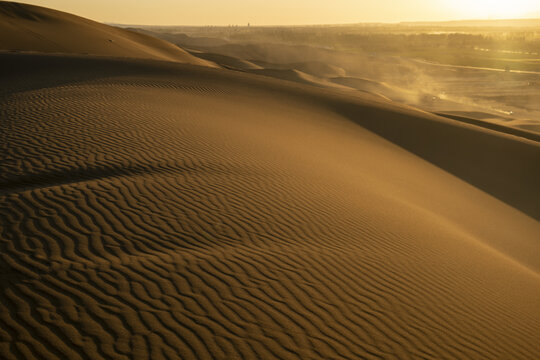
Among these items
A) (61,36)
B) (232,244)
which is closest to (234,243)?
(232,244)

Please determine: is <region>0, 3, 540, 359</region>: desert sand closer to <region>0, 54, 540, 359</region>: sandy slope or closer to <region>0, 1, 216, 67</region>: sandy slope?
<region>0, 54, 540, 359</region>: sandy slope

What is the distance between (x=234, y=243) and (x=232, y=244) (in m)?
0.04

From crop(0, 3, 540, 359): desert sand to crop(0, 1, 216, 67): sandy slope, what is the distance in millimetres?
16071

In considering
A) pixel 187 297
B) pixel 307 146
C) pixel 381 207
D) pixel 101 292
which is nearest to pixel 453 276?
pixel 381 207

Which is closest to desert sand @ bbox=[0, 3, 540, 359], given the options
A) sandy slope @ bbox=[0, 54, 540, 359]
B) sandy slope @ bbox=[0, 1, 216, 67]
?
sandy slope @ bbox=[0, 54, 540, 359]

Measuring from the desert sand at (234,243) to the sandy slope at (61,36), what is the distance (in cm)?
1607

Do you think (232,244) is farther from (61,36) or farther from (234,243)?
(61,36)

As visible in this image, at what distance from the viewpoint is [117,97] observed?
489 inches

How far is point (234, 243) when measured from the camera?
5.64 m

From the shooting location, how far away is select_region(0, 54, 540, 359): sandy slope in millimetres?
4082

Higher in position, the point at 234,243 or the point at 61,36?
the point at 61,36

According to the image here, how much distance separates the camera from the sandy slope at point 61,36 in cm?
2719

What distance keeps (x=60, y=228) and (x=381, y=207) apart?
5.22 meters

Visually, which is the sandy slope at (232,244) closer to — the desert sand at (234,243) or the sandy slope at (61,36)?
the desert sand at (234,243)
